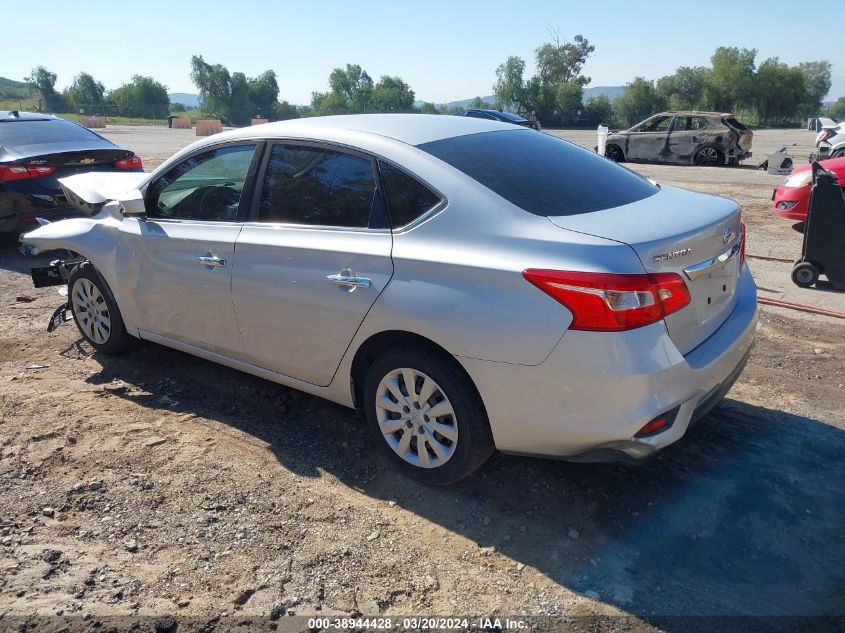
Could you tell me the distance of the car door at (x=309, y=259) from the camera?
324 cm

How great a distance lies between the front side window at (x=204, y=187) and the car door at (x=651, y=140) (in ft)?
56.6

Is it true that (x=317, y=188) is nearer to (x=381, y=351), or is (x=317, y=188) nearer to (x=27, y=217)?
(x=381, y=351)

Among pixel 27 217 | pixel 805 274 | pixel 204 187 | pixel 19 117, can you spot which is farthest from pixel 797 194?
pixel 19 117

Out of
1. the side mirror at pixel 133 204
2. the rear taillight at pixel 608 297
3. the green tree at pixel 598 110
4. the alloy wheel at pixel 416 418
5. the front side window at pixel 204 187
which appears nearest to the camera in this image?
the rear taillight at pixel 608 297

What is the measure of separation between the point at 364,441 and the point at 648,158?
17.7 metres

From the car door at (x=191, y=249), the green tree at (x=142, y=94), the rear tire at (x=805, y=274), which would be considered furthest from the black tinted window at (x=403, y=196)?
the green tree at (x=142, y=94)

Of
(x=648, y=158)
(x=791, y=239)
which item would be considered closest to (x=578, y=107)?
(x=648, y=158)

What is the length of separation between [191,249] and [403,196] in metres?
1.54

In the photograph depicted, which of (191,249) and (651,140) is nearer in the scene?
(191,249)

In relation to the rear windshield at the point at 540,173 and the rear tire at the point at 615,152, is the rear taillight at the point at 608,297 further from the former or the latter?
the rear tire at the point at 615,152

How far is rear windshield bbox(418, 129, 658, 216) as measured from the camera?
3.07 meters

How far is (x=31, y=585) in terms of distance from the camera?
2.74 meters

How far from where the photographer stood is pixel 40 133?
8.45 metres

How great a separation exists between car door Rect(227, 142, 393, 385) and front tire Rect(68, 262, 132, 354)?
5.05ft
